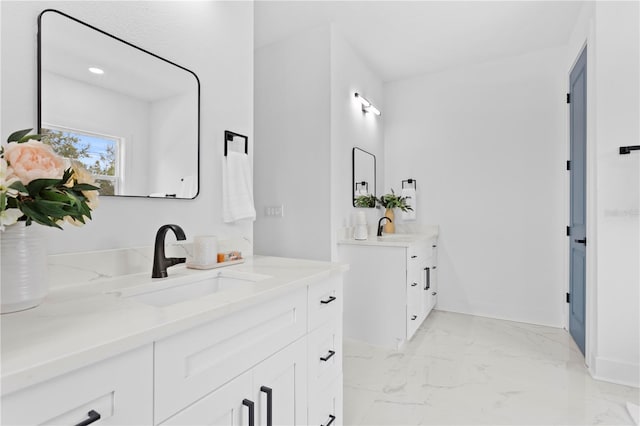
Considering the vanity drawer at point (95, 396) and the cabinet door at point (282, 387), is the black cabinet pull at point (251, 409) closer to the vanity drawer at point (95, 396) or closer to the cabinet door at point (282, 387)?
the cabinet door at point (282, 387)

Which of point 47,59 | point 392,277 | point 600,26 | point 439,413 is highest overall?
point 600,26

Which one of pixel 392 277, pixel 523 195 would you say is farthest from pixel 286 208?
pixel 523 195

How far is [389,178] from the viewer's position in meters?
3.96

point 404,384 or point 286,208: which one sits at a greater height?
point 286,208

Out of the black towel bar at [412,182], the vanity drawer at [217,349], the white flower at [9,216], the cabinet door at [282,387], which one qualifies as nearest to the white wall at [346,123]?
the black towel bar at [412,182]

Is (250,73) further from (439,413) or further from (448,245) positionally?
(448,245)

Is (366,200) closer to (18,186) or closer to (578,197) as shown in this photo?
(578,197)

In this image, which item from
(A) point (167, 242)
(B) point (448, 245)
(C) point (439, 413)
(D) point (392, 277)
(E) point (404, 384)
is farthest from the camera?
(B) point (448, 245)

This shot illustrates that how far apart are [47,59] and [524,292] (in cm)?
387

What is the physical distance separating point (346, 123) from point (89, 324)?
2.66m

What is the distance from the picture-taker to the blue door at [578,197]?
8.38 feet

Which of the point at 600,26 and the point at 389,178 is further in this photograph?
the point at 389,178

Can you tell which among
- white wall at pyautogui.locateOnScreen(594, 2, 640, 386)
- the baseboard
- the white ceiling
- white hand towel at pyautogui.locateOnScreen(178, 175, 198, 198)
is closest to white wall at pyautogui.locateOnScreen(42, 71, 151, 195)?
white hand towel at pyautogui.locateOnScreen(178, 175, 198, 198)

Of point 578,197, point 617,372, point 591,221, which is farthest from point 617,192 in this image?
point 617,372
